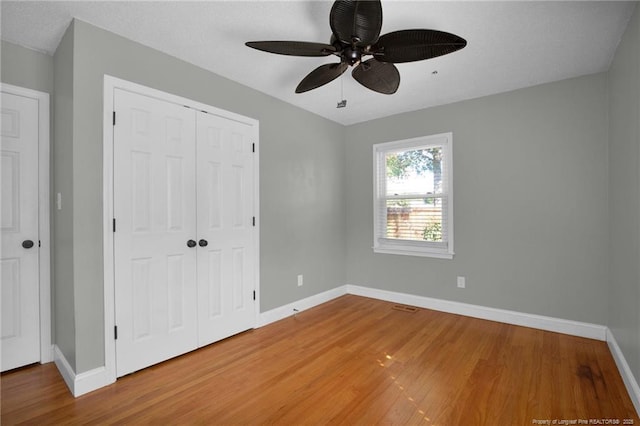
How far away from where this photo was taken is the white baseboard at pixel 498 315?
2949 mm

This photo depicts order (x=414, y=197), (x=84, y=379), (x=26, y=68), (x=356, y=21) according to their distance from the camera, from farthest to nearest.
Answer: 1. (x=414, y=197)
2. (x=26, y=68)
3. (x=84, y=379)
4. (x=356, y=21)

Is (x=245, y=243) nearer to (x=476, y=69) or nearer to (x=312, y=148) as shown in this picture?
(x=312, y=148)

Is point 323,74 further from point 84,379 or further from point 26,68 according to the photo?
point 84,379

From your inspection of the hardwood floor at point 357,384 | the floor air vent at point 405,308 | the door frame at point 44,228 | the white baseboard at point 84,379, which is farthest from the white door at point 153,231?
the floor air vent at point 405,308

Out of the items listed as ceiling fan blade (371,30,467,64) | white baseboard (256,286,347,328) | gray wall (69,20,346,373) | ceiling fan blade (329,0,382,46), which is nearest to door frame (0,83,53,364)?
gray wall (69,20,346,373)

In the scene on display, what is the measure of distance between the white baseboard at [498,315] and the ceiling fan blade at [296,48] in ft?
10.4

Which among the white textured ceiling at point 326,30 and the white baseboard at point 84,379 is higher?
the white textured ceiling at point 326,30

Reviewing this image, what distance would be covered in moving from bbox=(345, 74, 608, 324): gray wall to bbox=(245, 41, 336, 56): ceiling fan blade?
7.65 ft

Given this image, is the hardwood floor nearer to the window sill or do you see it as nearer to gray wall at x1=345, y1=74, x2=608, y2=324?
gray wall at x1=345, y1=74, x2=608, y2=324

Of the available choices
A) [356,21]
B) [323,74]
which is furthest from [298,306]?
[356,21]

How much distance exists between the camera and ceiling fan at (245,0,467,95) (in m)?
1.63

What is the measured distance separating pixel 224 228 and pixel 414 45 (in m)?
2.20

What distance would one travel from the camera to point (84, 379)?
2.09 m

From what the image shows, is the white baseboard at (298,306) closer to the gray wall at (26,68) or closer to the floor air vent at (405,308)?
the floor air vent at (405,308)
